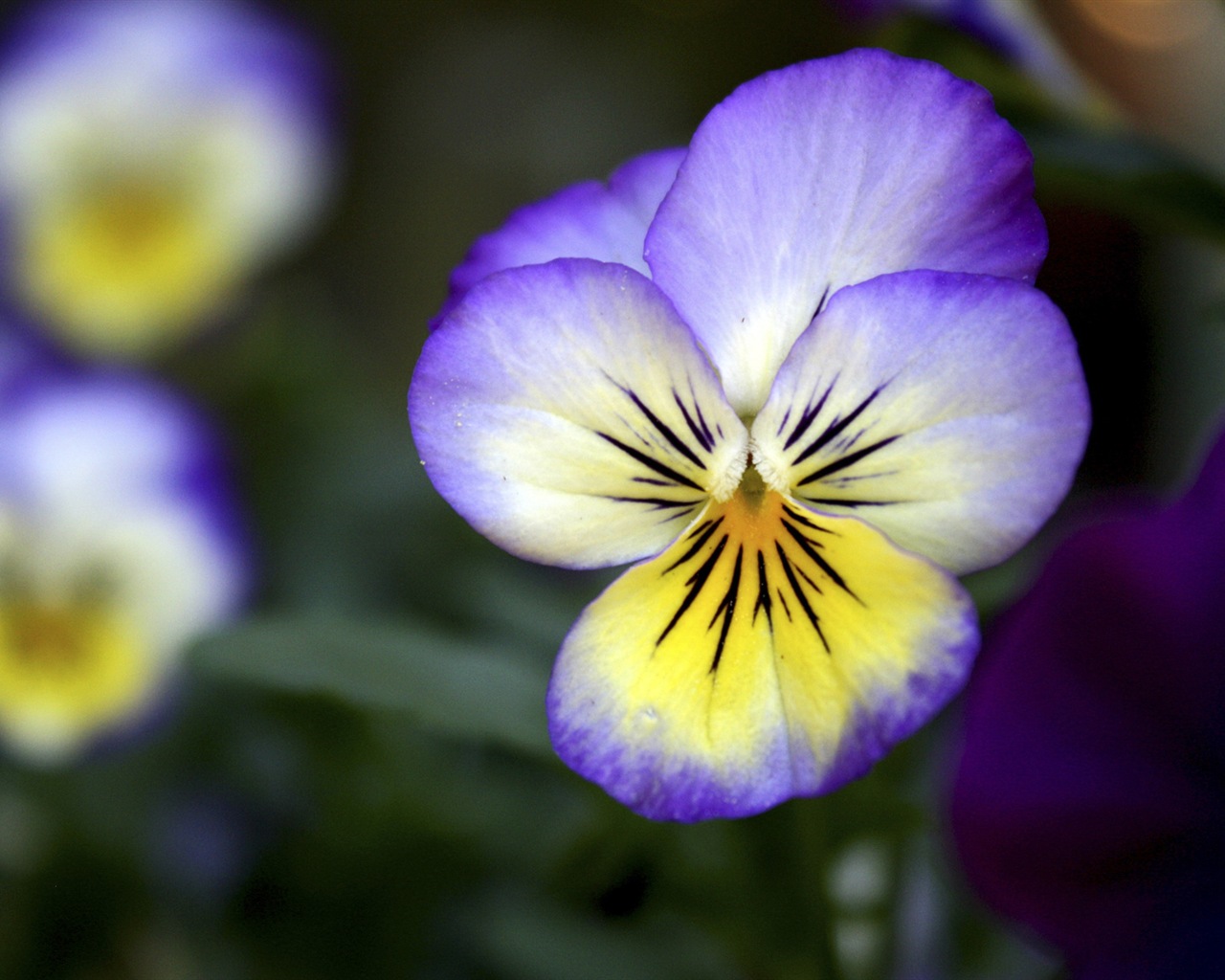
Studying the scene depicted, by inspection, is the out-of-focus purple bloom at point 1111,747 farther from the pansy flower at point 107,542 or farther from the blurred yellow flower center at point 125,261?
the blurred yellow flower center at point 125,261

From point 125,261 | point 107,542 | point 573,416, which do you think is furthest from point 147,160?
point 573,416

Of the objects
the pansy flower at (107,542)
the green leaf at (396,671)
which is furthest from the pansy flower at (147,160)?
the green leaf at (396,671)

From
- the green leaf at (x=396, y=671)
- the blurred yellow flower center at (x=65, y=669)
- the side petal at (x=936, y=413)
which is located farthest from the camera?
the blurred yellow flower center at (x=65, y=669)

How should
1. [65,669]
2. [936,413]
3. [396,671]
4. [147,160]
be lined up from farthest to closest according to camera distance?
[147,160], [65,669], [396,671], [936,413]

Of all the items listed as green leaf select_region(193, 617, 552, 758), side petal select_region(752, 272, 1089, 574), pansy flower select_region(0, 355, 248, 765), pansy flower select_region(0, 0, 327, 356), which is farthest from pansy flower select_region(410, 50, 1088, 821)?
pansy flower select_region(0, 0, 327, 356)

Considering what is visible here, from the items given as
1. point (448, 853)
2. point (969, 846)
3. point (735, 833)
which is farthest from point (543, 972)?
point (969, 846)

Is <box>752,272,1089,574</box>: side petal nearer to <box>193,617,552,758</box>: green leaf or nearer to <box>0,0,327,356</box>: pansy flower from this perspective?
<box>193,617,552,758</box>: green leaf

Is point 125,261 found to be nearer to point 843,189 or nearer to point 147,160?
point 147,160
